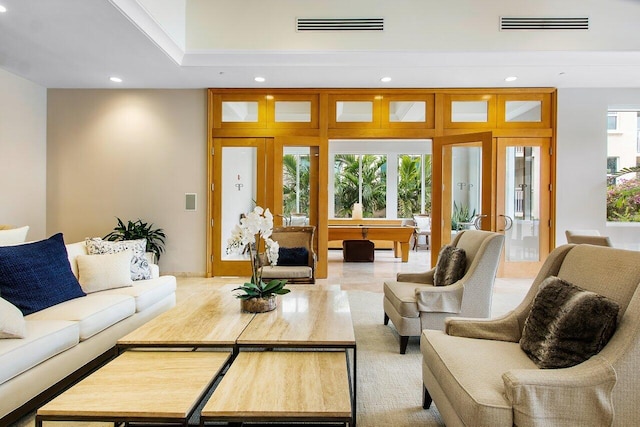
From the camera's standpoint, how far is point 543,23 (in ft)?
15.5

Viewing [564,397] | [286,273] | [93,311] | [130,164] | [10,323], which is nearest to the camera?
[564,397]

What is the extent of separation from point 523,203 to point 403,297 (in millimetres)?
3903

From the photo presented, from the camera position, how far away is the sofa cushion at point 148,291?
3133 millimetres

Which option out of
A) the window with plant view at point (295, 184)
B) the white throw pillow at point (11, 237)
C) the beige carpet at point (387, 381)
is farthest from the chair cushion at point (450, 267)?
the white throw pillow at point (11, 237)

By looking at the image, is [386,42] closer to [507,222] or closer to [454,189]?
[454,189]

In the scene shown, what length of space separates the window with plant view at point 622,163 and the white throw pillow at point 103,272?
6.77 m

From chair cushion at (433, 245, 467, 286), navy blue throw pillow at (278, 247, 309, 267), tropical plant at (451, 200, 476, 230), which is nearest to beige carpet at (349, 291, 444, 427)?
chair cushion at (433, 245, 467, 286)

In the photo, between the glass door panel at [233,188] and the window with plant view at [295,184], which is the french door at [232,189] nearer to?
the glass door panel at [233,188]

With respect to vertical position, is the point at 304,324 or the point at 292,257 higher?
the point at 292,257

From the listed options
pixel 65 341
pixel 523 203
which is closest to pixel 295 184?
pixel 523 203

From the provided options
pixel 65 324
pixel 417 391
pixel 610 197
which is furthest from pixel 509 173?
pixel 65 324

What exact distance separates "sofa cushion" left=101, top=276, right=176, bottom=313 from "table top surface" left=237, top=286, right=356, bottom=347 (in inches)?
46.3

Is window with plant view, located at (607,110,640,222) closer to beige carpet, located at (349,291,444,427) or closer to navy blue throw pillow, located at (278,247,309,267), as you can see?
beige carpet, located at (349,291,444,427)

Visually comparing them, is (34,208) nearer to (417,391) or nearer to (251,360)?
(251,360)
